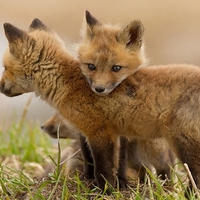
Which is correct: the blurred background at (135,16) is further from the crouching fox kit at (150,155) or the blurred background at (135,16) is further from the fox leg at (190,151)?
the fox leg at (190,151)

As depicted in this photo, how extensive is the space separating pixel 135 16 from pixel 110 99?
534 inches

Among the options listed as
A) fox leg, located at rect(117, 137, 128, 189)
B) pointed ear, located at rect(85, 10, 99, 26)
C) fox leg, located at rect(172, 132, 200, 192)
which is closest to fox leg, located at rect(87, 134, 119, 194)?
fox leg, located at rect(117, 137, 128, 189)

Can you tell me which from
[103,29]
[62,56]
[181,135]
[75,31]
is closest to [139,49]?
[103,29]

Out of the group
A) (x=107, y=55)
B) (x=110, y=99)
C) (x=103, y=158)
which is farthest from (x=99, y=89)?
(x=103, y=158)

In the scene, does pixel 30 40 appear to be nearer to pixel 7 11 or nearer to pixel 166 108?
pixel 166 108

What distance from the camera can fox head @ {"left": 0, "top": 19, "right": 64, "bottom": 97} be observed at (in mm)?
7191

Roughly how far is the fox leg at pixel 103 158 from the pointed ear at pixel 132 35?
4.36 ft

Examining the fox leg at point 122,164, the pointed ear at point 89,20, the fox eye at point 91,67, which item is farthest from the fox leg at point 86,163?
the pointed ear at point 89,20

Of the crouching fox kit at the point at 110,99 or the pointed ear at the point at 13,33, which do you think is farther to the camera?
the pointed ear at the point at 13,33

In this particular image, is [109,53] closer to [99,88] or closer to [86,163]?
[99,88]

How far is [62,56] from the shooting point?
286 inches

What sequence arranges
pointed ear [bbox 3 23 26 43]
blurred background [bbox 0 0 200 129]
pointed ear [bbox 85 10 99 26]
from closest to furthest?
pointed ear [bbox 3 23 26 43] < pointed ear [bbox 85 10 99 26] < blurred background [bbox 0 0 200 129]

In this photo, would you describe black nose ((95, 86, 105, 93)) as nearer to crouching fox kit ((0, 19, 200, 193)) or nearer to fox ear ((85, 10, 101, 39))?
crouching fox kit ((0, 19, 200, 193))

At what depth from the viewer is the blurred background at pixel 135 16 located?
747 inches
